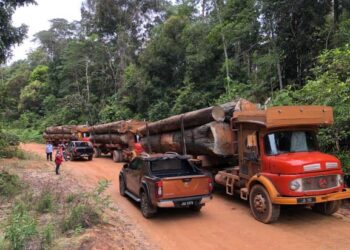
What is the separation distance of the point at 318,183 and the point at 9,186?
9.65 m

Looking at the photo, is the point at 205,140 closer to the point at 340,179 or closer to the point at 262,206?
the point at 262,206

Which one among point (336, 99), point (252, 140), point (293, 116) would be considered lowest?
point (252, 140)

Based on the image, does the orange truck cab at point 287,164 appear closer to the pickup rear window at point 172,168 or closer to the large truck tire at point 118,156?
the pickup rear window at point 172,168

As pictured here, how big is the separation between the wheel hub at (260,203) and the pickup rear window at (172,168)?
2057mm

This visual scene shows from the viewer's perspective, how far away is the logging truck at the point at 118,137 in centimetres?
2356

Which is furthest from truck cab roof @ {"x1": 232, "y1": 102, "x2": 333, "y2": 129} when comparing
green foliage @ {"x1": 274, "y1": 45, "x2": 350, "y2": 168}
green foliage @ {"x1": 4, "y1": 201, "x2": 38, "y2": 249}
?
green foliage @ {"x1": 4, "y1": 201, "x2": 38, "y2": 249}

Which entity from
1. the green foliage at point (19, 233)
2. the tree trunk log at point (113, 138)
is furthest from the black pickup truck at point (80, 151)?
the green foliage at point (19, 233)

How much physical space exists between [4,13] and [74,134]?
22.9 m

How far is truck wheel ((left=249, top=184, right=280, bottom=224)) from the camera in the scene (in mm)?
8838

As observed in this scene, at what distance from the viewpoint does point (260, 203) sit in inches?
360

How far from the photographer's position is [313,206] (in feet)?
32.6

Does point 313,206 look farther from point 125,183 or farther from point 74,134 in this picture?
point 74,134

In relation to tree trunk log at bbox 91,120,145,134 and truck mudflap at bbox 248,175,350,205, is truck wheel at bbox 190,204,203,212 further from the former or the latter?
tree trunk log at bbox 91,120,145,134

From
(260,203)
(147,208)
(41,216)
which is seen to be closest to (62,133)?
(41,216)
